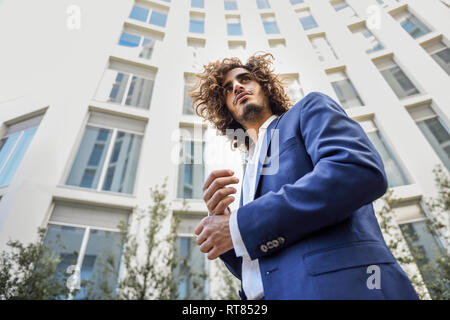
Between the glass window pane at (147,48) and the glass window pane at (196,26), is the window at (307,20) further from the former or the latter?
the glass window pane at (147,48)

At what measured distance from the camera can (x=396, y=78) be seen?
11.7 metres

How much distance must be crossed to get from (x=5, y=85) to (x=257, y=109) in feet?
35.1

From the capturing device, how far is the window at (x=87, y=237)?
6574 mm

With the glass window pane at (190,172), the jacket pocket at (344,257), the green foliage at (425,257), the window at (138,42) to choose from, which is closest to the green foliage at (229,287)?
the glass window pane at (190,172)

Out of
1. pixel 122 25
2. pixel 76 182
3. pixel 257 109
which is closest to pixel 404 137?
pixel 257 109

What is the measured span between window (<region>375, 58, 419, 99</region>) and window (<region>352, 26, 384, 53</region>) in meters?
1.20

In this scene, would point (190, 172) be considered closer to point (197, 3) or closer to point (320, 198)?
point (320, 198)

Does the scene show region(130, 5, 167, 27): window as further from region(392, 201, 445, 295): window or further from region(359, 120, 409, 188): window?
region(392, 201, 445, 295): window

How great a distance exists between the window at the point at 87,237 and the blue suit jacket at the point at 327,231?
21.1ft

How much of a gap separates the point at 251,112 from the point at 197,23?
54.8 feet

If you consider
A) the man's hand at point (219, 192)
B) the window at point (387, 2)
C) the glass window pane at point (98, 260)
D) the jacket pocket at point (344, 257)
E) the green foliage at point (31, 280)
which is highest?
the window at point (387, 2)
